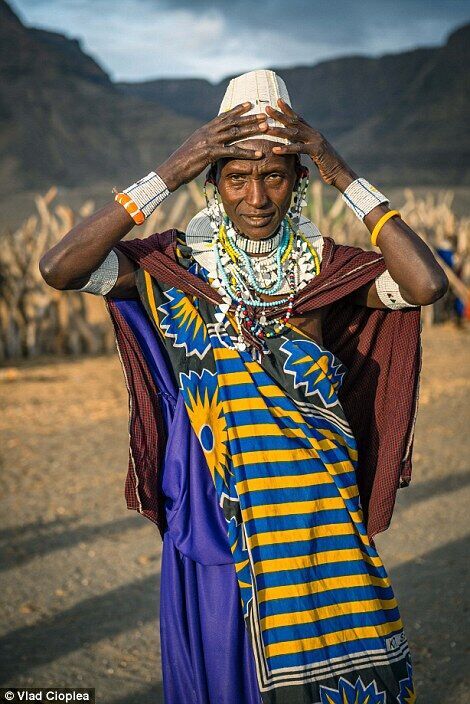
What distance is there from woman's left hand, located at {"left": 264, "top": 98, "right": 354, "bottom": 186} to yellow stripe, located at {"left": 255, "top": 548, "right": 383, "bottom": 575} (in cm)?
115

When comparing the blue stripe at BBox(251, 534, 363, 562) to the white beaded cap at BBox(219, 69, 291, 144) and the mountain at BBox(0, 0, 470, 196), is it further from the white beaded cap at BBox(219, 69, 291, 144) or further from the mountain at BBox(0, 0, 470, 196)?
the mountain at BBox(0, 0, 470, 196)

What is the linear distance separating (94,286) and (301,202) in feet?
2.35

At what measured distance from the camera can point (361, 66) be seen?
8400cm

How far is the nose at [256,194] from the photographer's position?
8.08 ft

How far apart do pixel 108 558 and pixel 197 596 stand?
8.57 feet

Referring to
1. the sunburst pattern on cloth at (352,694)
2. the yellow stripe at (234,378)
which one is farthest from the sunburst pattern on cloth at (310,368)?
the sunburst pattern on cloth at (352,694)

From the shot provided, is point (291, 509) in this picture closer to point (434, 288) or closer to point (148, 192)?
point (434, 288)

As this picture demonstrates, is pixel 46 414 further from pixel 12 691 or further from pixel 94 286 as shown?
pixel 94 286

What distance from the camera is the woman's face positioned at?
2.44 metres

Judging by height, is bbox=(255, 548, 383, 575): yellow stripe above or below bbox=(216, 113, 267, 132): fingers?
below

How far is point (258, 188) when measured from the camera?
2.46m

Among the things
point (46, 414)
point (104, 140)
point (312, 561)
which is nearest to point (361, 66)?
point (104, 140)

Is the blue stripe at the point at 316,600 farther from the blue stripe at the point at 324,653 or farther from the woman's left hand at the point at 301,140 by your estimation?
the woman's left hand at the point at 301,140

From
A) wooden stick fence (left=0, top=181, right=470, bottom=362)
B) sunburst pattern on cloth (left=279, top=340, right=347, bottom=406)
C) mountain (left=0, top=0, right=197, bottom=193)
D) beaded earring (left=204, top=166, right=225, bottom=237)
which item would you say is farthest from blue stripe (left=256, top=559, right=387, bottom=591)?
mountain (left=0, top=0, right=197, bottom=193)
